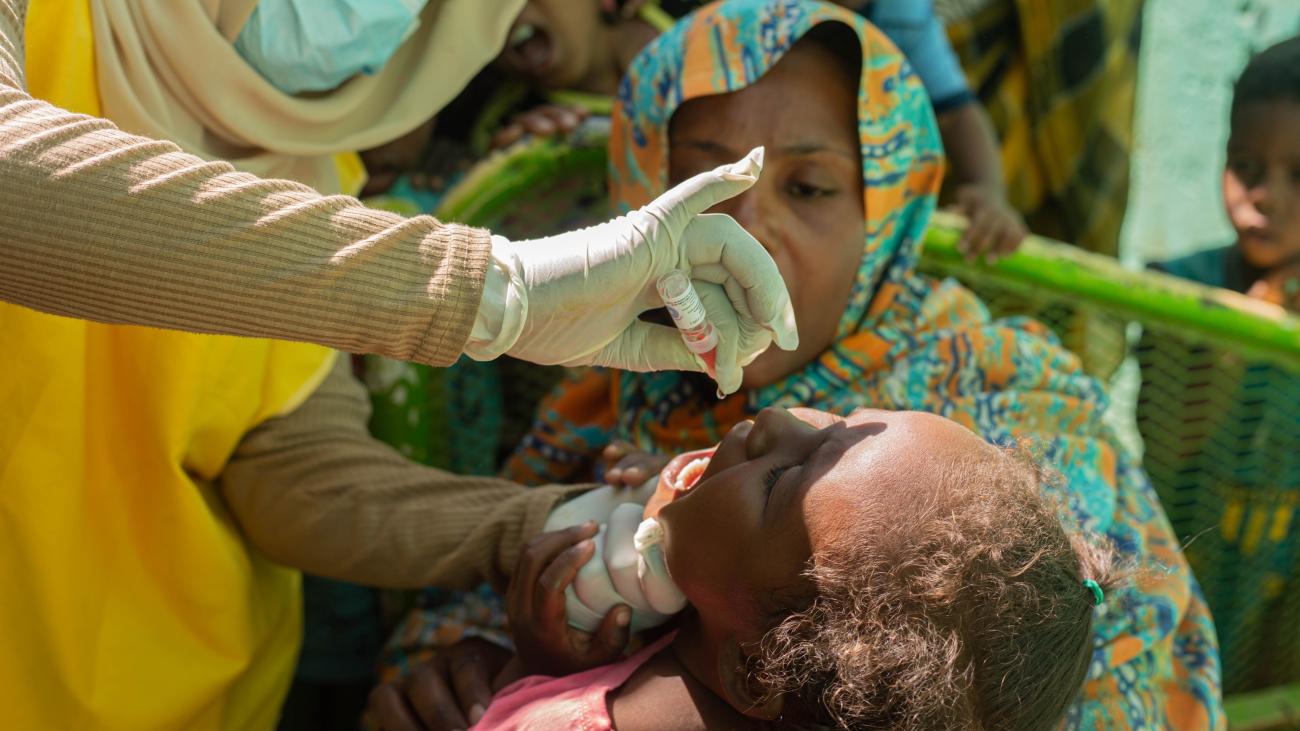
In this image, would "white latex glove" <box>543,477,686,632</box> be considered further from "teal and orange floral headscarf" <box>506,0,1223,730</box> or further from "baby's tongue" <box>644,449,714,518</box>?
"teal and orange floral headscarf" <box>506,0,1223,730</box>

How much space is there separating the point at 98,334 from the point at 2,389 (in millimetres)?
168

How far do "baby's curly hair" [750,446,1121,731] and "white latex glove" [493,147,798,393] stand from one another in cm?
28

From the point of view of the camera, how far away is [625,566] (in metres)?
1.64

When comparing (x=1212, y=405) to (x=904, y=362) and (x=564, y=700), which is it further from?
(x=564, y=700)

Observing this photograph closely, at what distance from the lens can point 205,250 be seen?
4.12 ft

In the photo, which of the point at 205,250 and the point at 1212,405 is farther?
the point at 1212,405

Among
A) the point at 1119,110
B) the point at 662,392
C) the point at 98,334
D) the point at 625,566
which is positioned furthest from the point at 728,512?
the point at 1119,110

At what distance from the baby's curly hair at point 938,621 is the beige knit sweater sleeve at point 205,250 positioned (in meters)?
0.54

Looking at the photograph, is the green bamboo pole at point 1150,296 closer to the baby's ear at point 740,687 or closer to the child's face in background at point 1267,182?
the child's face in background at point 1267,182

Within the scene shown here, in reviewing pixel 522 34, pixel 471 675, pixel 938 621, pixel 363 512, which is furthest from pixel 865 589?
pixel 522 34

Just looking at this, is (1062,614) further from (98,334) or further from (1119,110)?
(1119,110)

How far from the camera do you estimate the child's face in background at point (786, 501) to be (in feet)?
4.72

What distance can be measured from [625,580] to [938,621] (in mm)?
448

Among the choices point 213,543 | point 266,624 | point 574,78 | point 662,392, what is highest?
point 574,78
